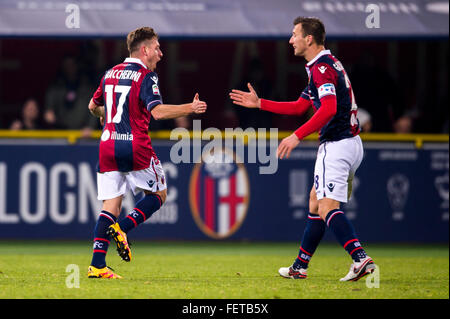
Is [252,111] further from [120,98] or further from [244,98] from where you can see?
[120,98]

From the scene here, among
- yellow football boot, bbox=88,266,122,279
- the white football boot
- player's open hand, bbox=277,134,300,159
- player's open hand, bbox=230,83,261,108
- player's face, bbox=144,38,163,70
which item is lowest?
yellow football boot, bbox=88,266,122,279

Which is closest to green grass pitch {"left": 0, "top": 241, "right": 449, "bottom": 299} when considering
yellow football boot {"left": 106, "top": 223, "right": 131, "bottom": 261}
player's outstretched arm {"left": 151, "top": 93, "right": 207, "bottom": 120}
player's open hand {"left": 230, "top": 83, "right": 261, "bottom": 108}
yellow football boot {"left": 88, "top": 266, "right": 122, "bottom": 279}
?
yellow football boot {"left": 88, "top": 266, "right": 122, "bottom": 279}

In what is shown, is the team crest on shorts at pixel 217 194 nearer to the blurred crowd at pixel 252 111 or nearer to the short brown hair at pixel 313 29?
the blurred crowd at pixel 252 111

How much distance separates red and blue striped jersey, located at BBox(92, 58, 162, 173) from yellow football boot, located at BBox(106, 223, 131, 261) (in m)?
0.55

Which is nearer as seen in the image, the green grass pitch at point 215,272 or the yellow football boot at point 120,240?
the green grass pitch at point 215,272

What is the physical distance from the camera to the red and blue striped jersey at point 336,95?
22.6ft

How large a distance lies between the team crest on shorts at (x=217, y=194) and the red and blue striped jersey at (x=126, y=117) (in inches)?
168

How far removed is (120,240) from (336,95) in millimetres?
2017

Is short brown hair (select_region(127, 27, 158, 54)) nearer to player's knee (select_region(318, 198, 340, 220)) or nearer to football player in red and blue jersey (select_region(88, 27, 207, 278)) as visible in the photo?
football player in red and blue jersey (select_region(88, 27, 207, 278))

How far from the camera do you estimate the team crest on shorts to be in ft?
37.2

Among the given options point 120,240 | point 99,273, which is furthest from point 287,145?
point 99,273

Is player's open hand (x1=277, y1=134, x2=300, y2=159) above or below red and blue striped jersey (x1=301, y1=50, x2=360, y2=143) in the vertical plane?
below

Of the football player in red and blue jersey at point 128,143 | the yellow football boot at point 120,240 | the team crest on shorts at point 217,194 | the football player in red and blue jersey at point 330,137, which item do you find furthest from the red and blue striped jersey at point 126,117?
the team crest on shorts at point 217,194

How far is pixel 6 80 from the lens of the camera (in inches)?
608
